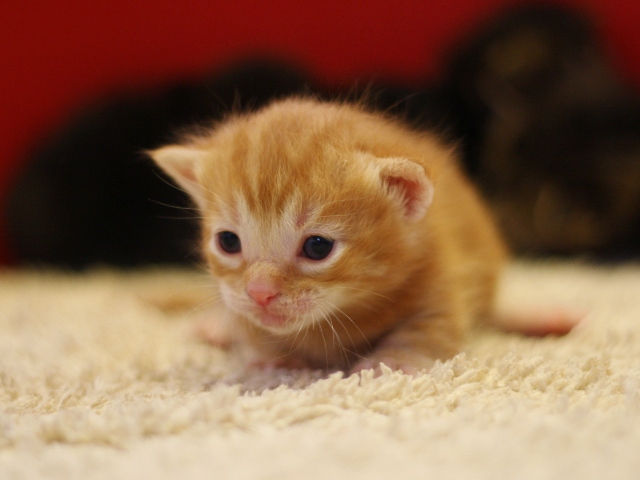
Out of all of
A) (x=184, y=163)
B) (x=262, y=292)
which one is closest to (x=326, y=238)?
(x=262, y=292)

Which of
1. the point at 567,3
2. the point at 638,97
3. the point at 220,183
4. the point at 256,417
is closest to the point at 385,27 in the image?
the point at 567,3

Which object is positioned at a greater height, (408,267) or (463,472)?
(408,267)

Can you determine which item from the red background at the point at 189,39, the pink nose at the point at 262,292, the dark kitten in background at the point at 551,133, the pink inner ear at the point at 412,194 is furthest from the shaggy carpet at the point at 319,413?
the red background at the point at 189,39

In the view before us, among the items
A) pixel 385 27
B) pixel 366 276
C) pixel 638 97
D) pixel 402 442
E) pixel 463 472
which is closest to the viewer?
pixel 463 472

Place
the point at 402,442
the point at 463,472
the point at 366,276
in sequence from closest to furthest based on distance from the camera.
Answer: the point at 463,472 < the point at 402,442 < the point at 366,276

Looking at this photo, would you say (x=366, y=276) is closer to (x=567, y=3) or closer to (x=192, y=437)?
(x=192, y=437)

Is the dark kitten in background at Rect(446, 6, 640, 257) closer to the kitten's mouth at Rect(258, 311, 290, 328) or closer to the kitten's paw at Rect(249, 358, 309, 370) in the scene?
the kitten's paw at Rect(249, 358, 309, 370)

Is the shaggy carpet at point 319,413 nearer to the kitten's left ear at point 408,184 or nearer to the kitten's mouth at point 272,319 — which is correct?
the kitten's mouth at point 272,319
